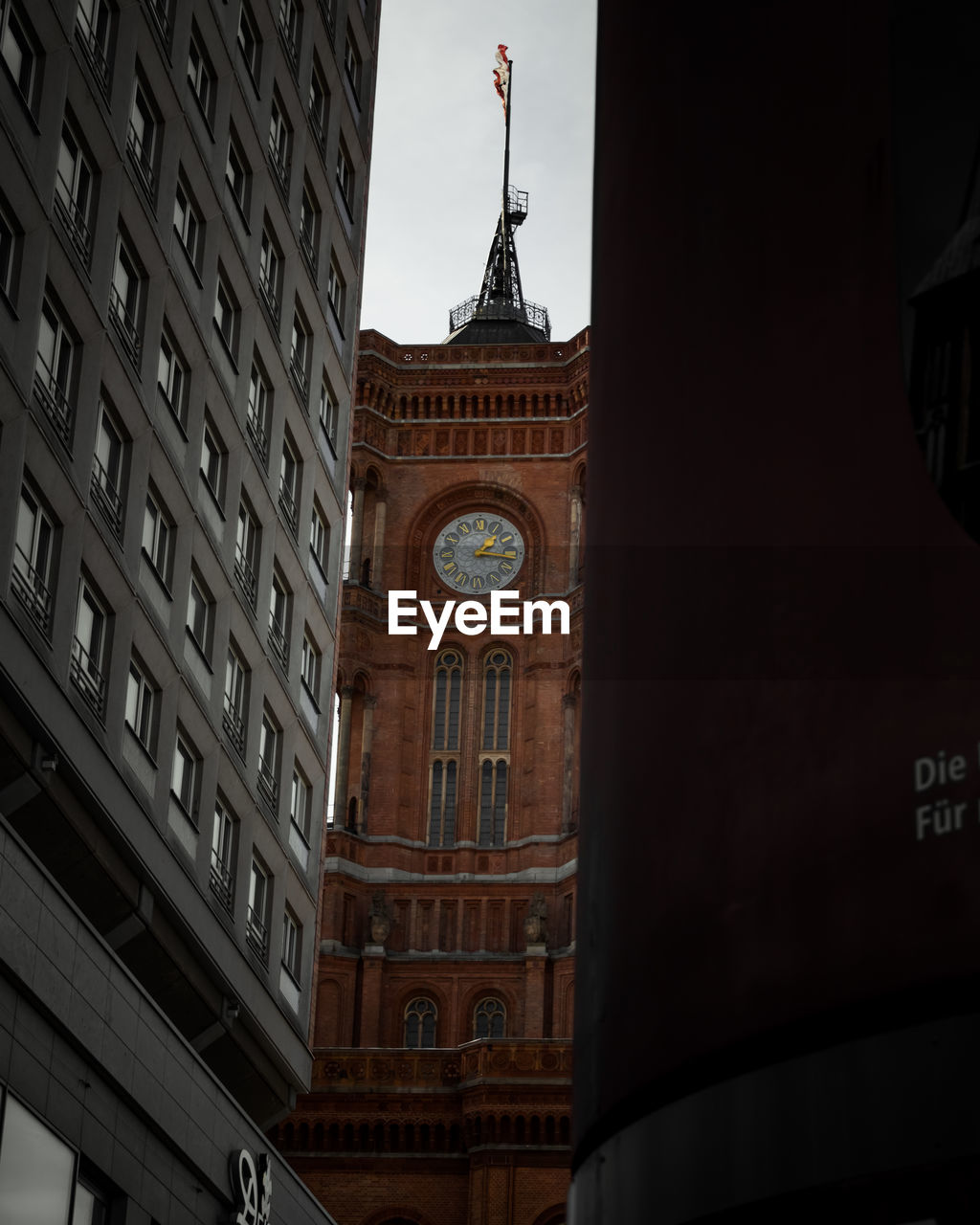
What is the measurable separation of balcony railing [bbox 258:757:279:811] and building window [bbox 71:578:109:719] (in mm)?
7106

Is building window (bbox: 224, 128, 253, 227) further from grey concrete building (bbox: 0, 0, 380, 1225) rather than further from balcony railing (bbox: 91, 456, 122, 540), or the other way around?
balcony railing (bbox: 91, 456, 122, 540)

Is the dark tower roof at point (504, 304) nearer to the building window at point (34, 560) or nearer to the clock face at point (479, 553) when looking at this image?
the clock face at point (479, 553)

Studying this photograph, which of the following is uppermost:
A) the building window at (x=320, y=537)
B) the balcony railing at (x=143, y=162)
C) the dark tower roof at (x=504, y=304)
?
the dark tower roof at (x=504, y=304)

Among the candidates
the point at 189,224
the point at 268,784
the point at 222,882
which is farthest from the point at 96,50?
the point at 268,784

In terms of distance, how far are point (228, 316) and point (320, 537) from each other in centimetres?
636

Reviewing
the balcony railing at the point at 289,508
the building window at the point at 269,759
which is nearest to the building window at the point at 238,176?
the balcony railing at the point at 289,508

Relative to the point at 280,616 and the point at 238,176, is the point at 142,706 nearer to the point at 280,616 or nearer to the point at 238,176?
the point at 280,616

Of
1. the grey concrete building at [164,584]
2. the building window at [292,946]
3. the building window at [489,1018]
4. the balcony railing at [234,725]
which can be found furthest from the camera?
the building window at [489,1018]

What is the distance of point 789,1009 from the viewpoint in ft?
27.7

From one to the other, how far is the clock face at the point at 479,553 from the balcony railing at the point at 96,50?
2055 inches

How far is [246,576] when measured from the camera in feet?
100

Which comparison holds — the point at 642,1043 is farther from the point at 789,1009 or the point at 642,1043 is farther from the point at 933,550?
the point at 933,550

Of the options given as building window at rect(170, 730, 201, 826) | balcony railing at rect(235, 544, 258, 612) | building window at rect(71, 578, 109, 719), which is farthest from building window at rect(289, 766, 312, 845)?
building window at rect(71, 578, 109, 719)

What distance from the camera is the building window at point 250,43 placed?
31.3m
